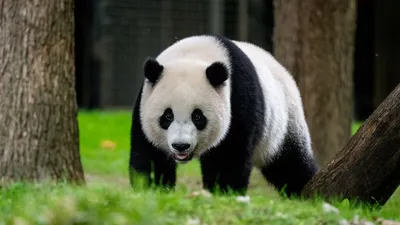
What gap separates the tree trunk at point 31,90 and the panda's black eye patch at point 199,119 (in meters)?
1.32

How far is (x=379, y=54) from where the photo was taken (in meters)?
14.7

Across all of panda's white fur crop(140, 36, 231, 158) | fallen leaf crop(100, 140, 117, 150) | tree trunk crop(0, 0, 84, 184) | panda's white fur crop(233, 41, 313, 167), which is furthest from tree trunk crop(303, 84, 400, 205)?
fallen leaf crop(100, 140, 117, 150)

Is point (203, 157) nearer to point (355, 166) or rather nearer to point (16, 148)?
point (355, 166)

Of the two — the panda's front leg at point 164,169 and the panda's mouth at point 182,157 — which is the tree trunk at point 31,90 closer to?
the panda's front leg at point 164,169

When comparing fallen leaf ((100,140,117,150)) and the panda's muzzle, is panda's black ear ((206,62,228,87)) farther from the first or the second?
fallen leaf ((100,140,117,150))

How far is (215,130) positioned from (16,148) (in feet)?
5.25

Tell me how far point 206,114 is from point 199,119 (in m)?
0.06

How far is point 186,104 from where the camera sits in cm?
546

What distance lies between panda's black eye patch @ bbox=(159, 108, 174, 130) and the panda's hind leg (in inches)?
45.6

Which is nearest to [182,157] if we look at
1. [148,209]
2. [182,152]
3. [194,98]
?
[182,152]

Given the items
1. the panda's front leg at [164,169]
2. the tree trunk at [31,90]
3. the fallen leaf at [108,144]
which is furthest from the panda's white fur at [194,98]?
the fallen leaf at [108,144]

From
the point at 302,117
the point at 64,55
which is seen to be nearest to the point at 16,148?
the point at 64,55

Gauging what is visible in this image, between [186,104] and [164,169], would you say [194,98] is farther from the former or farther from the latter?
[164,169]

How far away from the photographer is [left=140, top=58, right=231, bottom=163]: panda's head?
17.9 feet
